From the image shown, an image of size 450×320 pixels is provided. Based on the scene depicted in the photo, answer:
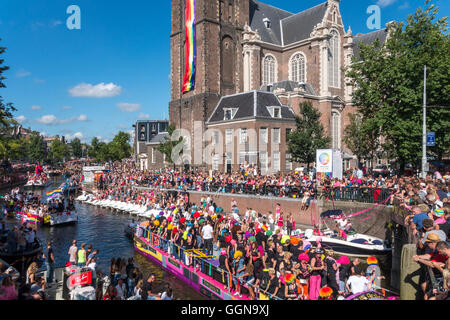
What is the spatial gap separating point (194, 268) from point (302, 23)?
46.5 m

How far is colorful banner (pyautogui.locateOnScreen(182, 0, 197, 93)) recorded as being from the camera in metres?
46.5

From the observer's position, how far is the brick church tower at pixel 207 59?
147 feet

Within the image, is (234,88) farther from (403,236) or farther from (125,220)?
(403,236)

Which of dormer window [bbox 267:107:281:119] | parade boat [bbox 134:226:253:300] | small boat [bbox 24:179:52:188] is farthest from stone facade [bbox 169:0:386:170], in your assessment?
small boat [bbox 24:179:52:188]

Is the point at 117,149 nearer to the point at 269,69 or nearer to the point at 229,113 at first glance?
the point at 269,69

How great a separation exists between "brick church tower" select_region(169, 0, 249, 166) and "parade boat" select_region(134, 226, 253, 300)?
2654 cm

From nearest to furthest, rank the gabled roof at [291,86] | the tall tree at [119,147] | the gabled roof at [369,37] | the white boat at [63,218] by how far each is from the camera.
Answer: the white boat at [63,218], the gabled roof at [291,86], the gabled roof at [369,37], the tall tree at [119,147]

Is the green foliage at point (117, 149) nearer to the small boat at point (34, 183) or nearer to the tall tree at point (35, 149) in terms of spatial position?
the small boat at point (34, 183)

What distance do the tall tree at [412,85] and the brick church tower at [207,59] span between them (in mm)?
22994

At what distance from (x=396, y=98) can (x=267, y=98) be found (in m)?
16.6

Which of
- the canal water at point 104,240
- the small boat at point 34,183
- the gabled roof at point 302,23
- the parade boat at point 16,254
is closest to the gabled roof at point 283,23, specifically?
the gabled roof at point 302,23
